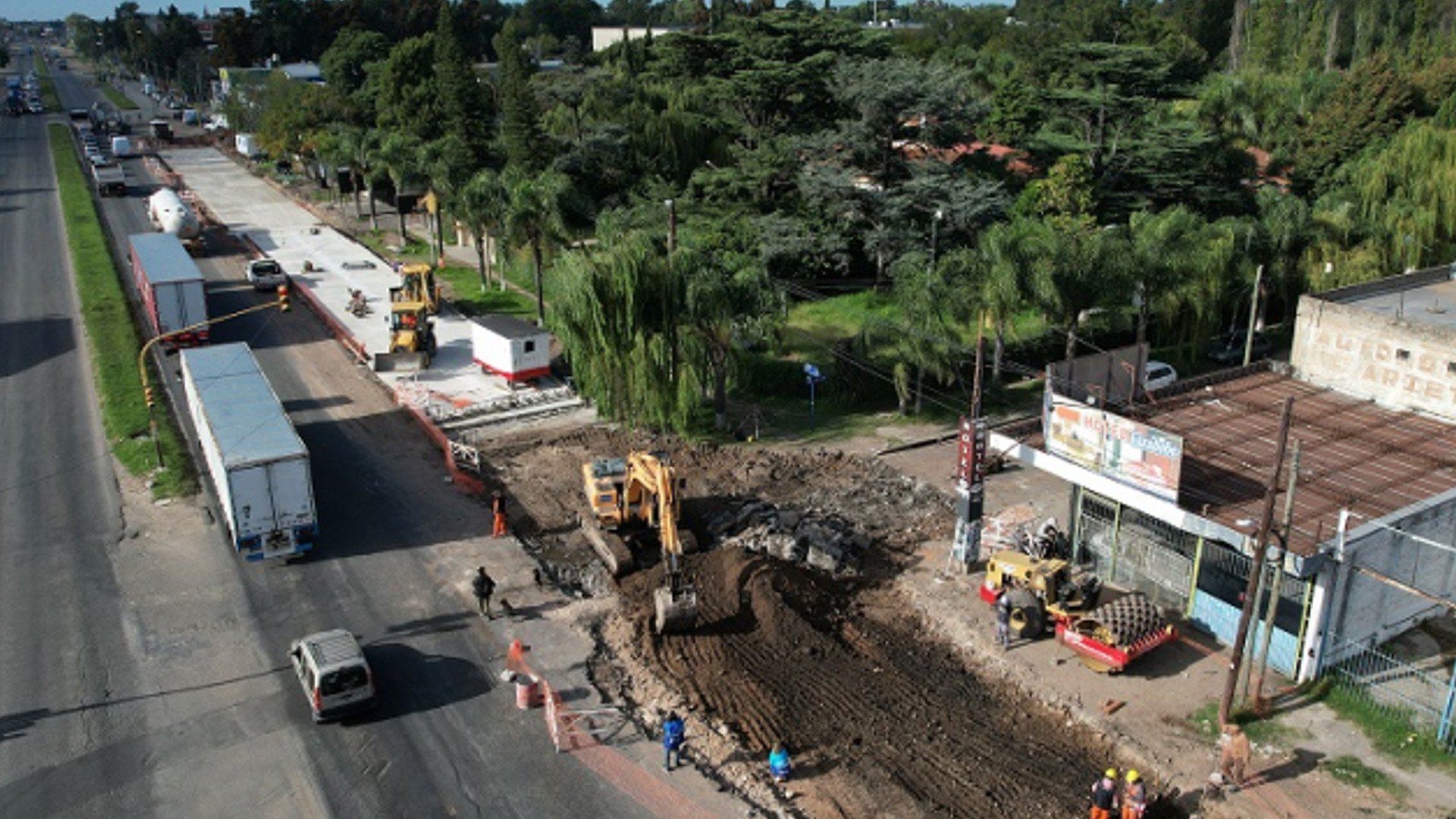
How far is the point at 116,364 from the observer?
4609cm

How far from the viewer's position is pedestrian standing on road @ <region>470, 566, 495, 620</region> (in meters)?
26.8

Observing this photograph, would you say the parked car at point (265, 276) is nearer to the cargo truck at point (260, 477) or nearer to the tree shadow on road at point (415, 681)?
the cargo truck at point (260, 477)

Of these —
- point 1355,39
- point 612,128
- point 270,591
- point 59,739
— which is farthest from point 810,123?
point 1355,39

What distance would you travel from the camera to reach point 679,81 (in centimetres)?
8106

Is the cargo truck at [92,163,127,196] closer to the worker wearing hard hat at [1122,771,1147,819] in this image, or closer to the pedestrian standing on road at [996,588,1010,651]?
the pedestrian standing on road at [996,588,1010,651]

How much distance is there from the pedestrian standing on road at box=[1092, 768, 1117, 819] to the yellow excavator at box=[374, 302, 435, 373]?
111ft

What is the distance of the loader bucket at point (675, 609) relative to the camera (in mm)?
26078

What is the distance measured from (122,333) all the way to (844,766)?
42873 millimetres

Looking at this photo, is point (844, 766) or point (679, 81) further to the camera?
point (679, 81)

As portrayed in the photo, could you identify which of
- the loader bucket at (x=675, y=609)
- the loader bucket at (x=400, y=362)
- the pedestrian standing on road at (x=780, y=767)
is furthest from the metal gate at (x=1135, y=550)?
the loader bucket at (x=400, y=362)

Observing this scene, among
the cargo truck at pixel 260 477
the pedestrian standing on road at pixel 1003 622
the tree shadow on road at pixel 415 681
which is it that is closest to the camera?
the tree shadow on road at pixel 415 681

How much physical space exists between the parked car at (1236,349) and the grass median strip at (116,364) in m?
40.4

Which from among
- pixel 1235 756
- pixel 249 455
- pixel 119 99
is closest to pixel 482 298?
pixel 249 455

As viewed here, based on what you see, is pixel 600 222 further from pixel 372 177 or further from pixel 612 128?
pixel 372 177
